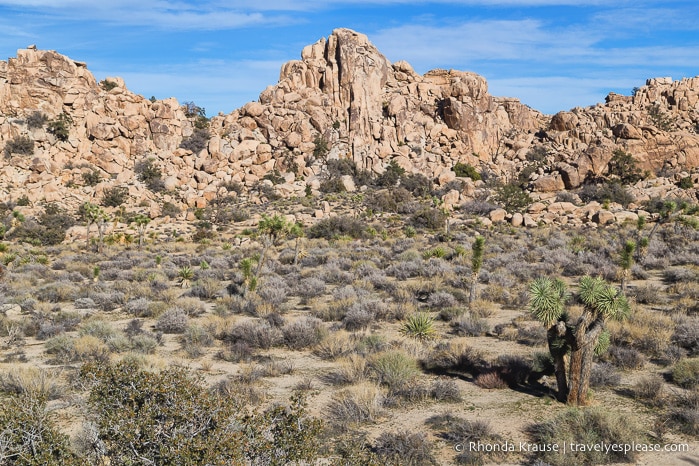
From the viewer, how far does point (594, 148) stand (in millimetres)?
51125

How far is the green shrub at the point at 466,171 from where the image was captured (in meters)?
57.4

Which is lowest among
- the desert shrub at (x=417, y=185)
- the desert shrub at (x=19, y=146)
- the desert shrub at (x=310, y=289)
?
the desert shrub at (x=310, y=289)

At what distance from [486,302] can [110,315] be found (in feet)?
43.4

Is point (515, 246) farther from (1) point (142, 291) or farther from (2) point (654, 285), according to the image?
(1) point (142, 291)

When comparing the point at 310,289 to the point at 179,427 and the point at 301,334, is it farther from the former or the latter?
the point at 179,427

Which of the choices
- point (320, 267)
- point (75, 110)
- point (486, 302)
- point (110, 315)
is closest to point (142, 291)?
point (110, 315)

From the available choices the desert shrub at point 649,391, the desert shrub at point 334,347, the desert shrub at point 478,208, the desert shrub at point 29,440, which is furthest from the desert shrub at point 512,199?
the desert shrub at point 29,440

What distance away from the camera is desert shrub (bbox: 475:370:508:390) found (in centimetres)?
1021

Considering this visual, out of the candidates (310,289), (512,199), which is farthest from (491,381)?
(512,199)

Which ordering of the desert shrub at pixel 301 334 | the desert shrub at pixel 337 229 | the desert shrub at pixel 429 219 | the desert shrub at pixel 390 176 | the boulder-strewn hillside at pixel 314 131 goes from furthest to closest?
the desert shrub at pixel 390 176 → the boulder-strewn hillside at pixel 314 131 → the desert shrub at pixel 429 219 → the desert shrub at pixel 337 229 → the desert shrub at pixel 301 334

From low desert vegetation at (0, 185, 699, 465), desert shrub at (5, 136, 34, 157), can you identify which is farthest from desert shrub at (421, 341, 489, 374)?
desert shrub at (5, 136, 34, 157)

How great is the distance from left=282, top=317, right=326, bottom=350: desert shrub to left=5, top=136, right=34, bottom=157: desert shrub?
47.2 metres

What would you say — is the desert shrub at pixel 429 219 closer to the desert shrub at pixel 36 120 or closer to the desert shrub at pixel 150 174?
the desert shrub at pixel 150 174

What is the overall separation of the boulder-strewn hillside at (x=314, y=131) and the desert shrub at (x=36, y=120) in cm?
11
